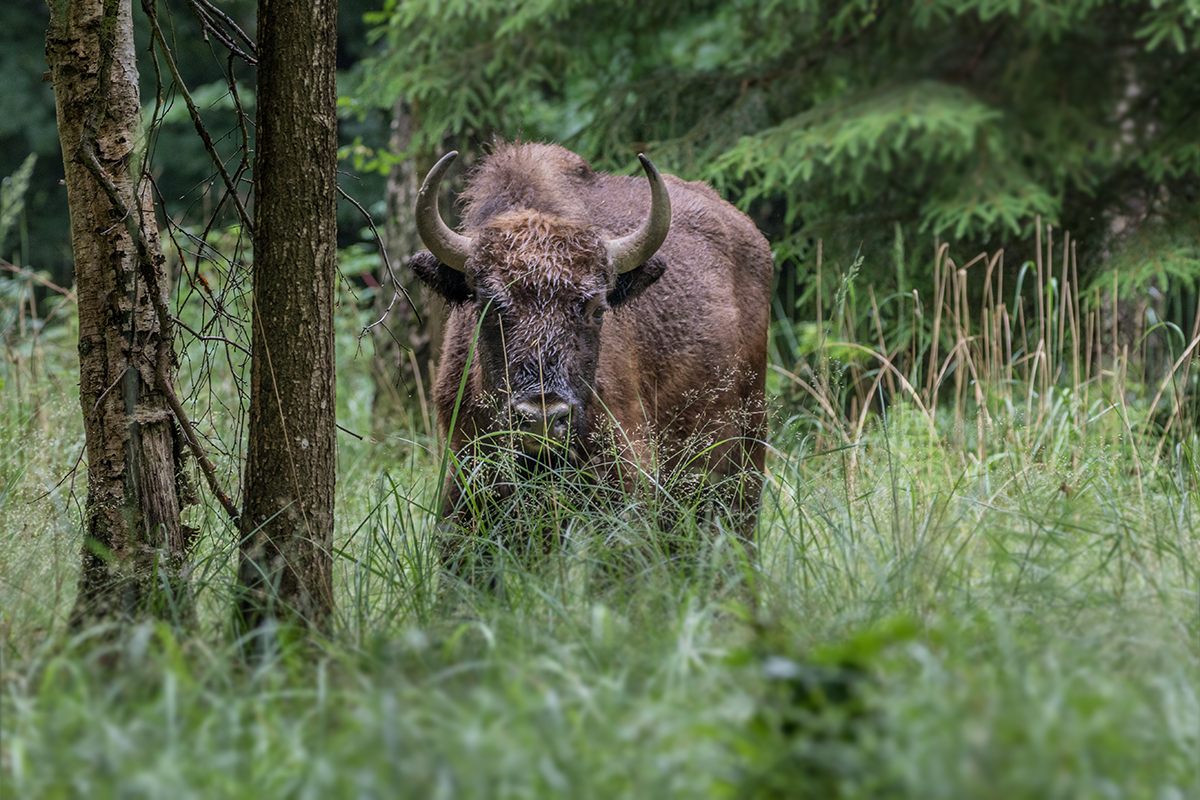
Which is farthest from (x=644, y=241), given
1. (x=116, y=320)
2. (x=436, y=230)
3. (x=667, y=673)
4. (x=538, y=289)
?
(x=667, y=673)

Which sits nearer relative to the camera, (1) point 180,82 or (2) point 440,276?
(1) point 180,82

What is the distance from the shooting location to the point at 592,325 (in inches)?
191

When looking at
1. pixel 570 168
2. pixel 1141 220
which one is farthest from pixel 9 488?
pixel 1141 220

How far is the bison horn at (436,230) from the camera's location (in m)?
4.74

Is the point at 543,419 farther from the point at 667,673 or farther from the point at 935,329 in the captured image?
the point at 935,329

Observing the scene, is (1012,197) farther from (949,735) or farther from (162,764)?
(162,764)

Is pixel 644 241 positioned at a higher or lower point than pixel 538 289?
higher

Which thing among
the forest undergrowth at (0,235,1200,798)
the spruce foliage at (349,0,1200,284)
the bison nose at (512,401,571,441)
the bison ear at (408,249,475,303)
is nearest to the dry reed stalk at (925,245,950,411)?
the spruce foliage at (349,0,1200,284)

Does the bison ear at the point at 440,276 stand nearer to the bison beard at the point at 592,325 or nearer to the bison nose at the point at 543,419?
the bison beard at the point at 592,325

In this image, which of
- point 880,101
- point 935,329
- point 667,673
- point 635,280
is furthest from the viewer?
point 880,101

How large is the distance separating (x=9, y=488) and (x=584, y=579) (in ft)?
9.14

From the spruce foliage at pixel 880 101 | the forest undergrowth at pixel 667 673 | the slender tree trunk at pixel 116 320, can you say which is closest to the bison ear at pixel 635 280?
the forest undergrowth at pixel 667 673

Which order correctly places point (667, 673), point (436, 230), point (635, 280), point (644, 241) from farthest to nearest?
point (635, 280)
point (644, 241)
point (436, 230)
point (667, 673)

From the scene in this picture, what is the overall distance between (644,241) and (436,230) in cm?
95
